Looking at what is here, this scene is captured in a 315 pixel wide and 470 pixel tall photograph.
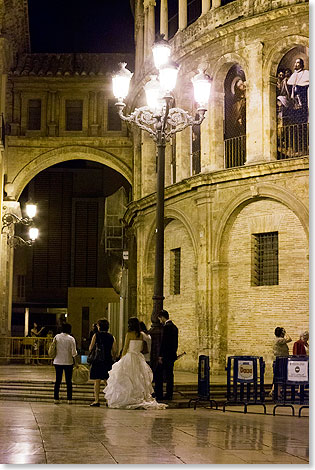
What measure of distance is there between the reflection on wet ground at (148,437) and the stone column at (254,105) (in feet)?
33.9

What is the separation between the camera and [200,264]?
24.5m

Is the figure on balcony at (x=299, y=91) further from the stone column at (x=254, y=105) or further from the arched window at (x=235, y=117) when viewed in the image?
the arched window at (x=235, y=117)

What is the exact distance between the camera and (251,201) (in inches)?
933

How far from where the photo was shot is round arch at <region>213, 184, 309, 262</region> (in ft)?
71.8

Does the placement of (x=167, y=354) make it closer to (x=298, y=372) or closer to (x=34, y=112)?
(x=298, y=372)

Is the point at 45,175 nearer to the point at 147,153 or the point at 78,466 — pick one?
the point at 147,153

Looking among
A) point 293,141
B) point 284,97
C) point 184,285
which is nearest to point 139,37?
point 284,97

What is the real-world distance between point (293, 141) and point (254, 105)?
1555mm

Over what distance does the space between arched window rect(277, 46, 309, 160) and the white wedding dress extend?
9.75m

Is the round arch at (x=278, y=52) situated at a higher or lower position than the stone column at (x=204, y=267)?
higher

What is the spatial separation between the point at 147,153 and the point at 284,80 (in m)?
8.09

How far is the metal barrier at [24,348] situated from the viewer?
99.3 feet

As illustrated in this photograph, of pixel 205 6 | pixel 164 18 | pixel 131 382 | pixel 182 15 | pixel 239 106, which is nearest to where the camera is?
pixel 131 382

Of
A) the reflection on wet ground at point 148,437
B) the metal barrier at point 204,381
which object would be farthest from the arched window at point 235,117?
the reflection on wet ground at point 148,437
